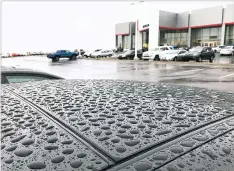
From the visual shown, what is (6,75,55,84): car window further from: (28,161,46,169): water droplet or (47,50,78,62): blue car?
(47,50,78,62): blue car

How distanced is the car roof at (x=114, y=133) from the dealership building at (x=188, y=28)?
149 feet

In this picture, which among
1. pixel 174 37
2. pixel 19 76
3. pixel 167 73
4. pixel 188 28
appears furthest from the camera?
pixel 174 37

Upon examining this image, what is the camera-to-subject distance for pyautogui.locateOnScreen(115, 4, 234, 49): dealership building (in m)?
46.7

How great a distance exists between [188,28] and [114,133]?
5545 cm

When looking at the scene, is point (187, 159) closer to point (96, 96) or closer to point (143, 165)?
point (143, 165)

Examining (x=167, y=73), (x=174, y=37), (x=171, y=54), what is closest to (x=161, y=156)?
(x=167, y=73)

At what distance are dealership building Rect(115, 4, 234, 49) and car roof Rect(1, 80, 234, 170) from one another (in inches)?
1785

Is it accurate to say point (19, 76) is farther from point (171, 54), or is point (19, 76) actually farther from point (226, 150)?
point (171, 54)

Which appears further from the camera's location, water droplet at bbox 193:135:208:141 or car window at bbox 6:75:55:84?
car window at bbox 6:75:55:84

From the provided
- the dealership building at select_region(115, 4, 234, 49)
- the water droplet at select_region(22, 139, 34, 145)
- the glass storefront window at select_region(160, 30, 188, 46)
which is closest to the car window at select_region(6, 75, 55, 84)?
the water droplet at select_region(22, 139, 34, 145)

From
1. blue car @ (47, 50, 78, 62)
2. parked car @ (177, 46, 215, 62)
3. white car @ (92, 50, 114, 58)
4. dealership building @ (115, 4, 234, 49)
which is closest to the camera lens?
parked car @ (177, 46, 215, 62)

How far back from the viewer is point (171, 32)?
5500cm

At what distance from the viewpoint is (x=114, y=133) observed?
924 mm

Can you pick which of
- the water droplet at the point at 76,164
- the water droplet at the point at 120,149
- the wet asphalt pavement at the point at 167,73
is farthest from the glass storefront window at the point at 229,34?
the water droplet at the point at 76,164
